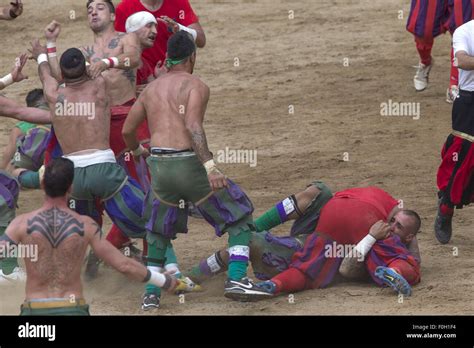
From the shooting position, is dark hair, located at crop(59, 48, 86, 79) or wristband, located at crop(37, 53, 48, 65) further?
wristband, located at crop(37, 53, 48, 65)

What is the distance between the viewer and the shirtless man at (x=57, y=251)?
9.02 m

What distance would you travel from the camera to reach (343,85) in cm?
1741

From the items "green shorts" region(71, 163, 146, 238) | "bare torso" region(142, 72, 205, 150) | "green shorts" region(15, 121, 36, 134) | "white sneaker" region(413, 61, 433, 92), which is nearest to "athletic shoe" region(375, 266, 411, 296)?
"bare torso" region(142, 72, 205, 150)

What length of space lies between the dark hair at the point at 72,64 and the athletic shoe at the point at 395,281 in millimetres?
2799

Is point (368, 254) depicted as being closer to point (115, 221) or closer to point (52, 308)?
point (115, 221)

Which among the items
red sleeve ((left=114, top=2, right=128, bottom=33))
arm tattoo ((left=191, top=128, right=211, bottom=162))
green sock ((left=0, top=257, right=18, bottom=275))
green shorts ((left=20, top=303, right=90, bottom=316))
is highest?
red sleeve ((left=114, top=2, right=128, bottom=33))

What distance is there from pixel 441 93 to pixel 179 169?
6899 mm

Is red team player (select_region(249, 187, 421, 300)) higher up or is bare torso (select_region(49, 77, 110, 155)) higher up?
bare torso (select_region(49, 77, 110, 155))

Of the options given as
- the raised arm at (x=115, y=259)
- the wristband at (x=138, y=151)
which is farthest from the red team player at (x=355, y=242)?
the raised arm at (x=115, y=259)

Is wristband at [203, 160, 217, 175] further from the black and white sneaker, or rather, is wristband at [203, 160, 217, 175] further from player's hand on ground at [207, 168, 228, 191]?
the black and white sneaker

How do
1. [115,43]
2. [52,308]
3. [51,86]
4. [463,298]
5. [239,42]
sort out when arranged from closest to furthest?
[52,308], [463,298], [51,86], [115,43], [239,42]

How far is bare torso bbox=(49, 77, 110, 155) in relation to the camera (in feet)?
36.5

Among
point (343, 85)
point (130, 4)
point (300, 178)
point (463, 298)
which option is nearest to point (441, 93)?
point (343, 85)

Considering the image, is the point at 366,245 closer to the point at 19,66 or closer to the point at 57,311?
the point at 57,311
